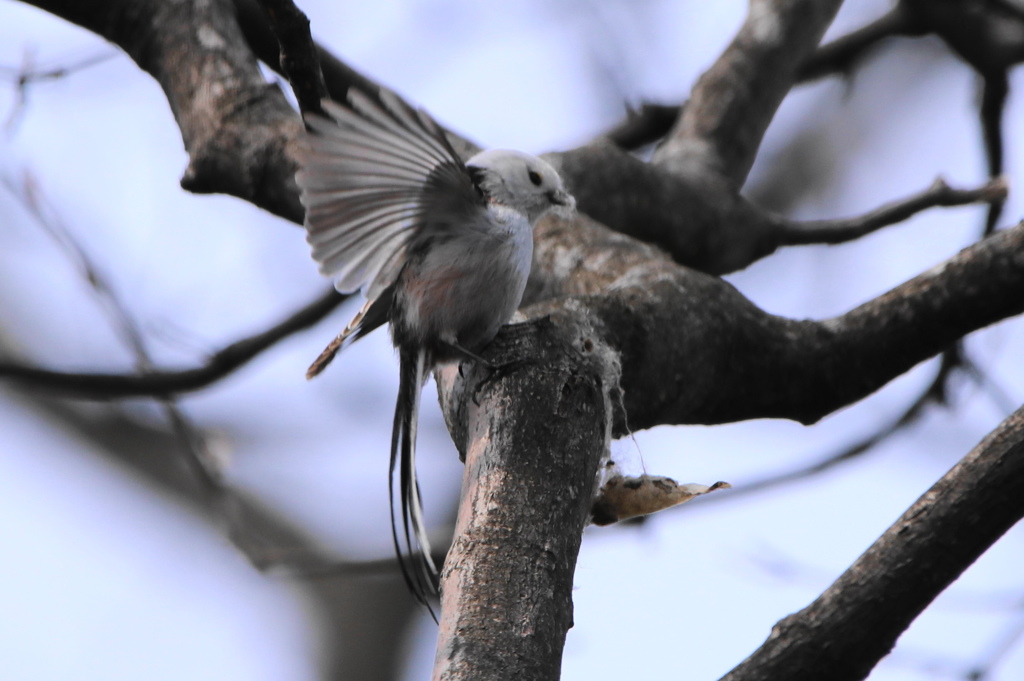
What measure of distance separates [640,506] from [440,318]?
593 millimetres

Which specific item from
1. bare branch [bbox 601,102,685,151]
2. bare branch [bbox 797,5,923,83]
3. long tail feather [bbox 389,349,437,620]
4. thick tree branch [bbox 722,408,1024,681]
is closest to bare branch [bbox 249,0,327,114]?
long tail feather [bbox 389,349,437,620]

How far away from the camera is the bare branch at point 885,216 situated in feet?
9.57

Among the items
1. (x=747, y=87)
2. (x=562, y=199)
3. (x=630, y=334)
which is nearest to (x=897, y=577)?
(x=630, y=334)

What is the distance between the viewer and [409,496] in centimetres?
188

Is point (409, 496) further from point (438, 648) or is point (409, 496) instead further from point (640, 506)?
point (438, 648)

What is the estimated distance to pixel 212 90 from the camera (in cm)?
241

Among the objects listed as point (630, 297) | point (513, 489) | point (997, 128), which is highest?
point (997, 128)

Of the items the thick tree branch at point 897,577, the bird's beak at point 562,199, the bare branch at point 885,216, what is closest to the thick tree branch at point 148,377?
the bird's beak at point 562,199

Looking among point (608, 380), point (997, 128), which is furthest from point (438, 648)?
point (997, 128)

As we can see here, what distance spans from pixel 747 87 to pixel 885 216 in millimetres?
752

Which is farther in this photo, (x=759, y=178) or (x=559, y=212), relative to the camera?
(x=759, y=178)

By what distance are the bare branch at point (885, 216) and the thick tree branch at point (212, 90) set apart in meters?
1.62

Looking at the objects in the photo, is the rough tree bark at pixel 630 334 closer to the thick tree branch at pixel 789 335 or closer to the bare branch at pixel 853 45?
the thick tree branch at pixel 789 335

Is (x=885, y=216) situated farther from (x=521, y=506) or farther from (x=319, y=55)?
(x=521, y=506)
